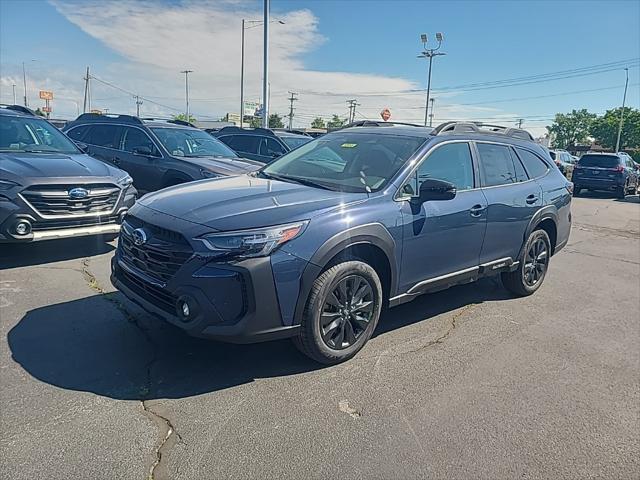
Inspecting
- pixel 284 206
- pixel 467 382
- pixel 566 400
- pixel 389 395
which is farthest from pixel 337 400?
pixel 566 400

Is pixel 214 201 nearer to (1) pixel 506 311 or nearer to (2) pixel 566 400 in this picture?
(2) pixel 566 400

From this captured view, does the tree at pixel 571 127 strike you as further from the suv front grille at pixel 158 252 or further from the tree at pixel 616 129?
the suv front grille at pixel 158 252

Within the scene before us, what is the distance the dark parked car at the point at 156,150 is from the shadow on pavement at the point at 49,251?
1.80 metres

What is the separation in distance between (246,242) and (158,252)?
68 centimetres

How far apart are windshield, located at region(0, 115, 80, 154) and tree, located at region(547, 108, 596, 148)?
11111cm

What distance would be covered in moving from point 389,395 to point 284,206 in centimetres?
147

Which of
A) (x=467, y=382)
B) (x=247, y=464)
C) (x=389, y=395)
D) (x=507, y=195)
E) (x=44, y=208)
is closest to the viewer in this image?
(x=247, y=464)

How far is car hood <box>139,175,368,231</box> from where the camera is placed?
3383mm

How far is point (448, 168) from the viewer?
15.3 ft

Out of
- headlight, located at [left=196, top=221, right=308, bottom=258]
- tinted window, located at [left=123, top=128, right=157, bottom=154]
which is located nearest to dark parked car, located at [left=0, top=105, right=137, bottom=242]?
tinted window, located at [left=123, top=128, right=157, bottom=154]

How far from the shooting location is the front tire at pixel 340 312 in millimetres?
3512

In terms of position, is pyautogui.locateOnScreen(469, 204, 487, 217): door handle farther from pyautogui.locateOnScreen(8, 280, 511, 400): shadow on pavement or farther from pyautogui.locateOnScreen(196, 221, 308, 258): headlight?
pyautogui.locateOnScreen(196, 221, 308, 258): headlight

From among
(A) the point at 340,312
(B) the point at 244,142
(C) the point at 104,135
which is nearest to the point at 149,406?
(A) the point at 340,312

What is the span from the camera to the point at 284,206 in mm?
3586
